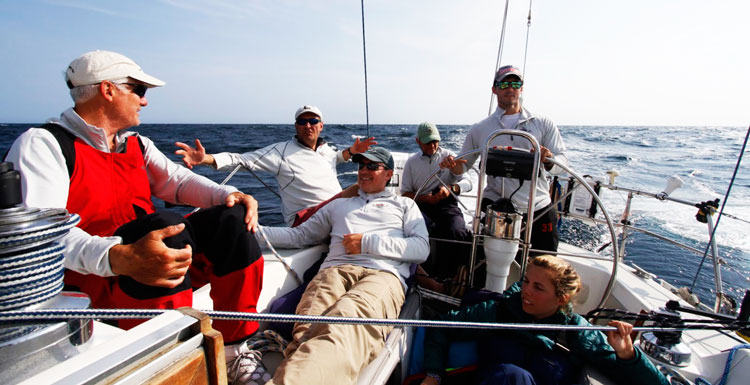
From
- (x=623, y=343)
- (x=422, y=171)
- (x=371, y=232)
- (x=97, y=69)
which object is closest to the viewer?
(x=97, y=69)

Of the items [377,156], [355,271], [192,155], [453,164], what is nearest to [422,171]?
[453,164]

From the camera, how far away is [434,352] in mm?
1509

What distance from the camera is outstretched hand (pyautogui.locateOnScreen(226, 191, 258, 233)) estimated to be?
1.41 m

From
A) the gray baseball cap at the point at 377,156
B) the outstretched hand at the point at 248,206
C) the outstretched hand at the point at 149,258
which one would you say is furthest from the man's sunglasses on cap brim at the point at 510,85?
the outstretched hand at the point at 149,258

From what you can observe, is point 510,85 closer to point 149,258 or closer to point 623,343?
point 623,343

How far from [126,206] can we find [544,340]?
1.54 metres

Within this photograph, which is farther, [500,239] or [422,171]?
[422,171]

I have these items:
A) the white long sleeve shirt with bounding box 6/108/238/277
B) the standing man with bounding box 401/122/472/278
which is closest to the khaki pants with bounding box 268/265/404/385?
the white long sleeve shirt with bounding box 6/108/238/277

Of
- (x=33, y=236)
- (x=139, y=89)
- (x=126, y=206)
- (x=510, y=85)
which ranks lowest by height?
(x=126, y=206)

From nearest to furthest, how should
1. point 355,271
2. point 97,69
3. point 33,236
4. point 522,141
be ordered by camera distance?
point 33,236, point 97,69, point 355,271, point 522,141

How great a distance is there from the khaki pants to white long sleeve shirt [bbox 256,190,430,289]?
9cm

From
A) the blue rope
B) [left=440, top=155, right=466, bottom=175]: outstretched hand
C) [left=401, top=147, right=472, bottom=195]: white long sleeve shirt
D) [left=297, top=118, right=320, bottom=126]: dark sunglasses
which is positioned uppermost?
[left=297, top=118, right=320, bottom=126]: dark sunglasses

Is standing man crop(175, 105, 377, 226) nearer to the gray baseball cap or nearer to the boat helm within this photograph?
the gray baseball cap

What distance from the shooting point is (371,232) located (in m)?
2.02
